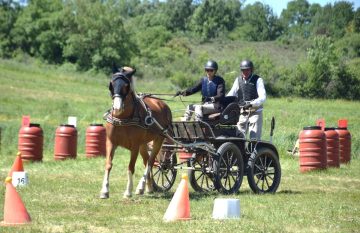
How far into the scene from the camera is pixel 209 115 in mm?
13469

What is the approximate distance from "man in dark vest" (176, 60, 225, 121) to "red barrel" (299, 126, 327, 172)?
5198 millimetres

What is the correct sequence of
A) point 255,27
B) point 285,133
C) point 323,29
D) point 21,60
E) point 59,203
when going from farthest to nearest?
point 255,27, point 323,29, point 21,60, point 285,133, point 59,203

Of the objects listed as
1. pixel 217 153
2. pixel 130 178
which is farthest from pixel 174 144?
pixel 130 178

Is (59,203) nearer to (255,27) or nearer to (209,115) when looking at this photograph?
(209,115)

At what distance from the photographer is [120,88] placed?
1181cm

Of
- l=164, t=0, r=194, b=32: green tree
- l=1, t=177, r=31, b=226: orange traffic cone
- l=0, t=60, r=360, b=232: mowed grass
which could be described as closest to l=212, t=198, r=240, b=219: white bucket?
l=0, t=60, r=360, b=232: mowed grass

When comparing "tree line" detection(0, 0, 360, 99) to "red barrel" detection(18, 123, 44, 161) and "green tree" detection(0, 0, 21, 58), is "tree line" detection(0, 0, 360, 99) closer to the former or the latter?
"green tree" detection(0, 0, 21, 58)

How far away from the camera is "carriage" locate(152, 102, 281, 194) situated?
13.1m

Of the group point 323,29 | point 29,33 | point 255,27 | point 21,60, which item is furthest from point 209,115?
point 255,27

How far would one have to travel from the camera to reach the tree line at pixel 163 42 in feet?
181

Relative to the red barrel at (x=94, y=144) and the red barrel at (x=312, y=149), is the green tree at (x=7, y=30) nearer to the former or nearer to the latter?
the red barrel at (x=94, y=144)

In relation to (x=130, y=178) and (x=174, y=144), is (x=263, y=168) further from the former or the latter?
(x=130, y=178)

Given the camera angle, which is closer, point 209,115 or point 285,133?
point 209,115

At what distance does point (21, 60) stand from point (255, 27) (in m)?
52.5
